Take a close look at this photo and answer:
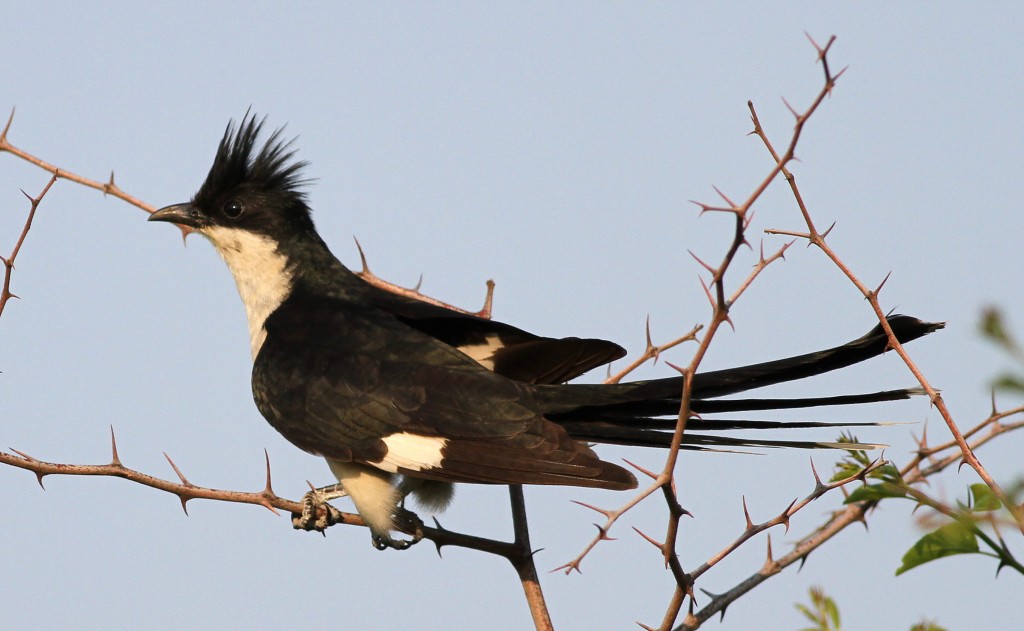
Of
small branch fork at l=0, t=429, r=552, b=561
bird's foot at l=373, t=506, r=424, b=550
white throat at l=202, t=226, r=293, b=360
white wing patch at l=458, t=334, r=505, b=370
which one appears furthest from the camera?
white throat at l=202, t=226, r=293, b=360

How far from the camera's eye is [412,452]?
374 cm

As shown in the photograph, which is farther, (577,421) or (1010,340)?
(577,421)

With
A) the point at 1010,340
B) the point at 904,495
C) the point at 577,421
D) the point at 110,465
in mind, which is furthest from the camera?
the point at 577,421

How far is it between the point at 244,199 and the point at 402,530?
76.8 inches

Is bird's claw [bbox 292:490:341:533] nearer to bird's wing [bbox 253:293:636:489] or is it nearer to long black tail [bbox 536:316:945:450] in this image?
bird's wing [bbox 253:293:636:489]

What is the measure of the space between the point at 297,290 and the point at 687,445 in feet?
7.14

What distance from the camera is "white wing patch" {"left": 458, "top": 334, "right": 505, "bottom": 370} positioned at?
13.7ft

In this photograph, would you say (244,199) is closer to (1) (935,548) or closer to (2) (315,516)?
(2) (315,516)

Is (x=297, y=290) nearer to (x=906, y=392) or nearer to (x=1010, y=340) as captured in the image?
(x=906, y=392)

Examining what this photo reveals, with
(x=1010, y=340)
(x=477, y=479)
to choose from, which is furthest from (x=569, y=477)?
(x=1010, y=340)

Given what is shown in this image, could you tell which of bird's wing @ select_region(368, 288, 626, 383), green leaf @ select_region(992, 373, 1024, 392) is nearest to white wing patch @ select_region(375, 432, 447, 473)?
bird's wing @ select_region(368, 288, 626, 383)

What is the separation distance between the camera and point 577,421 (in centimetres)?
383

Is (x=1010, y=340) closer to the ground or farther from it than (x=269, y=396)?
closer to the ground

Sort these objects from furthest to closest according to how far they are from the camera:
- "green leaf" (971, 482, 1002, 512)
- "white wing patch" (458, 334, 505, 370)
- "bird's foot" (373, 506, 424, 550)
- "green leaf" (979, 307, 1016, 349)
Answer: "white wing patch" (458, 334, 505, 370) < "bird's foot" (373, 506, 424, 550) < "green leaf" (971, 482, 1002, 512) < "green leaf" (979, 307, 1016, 349)
